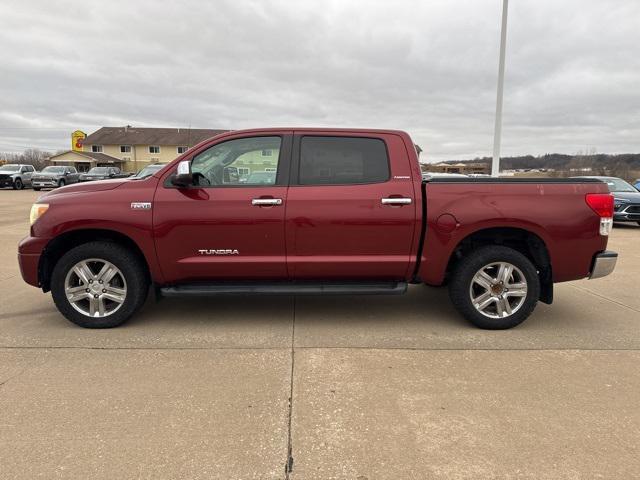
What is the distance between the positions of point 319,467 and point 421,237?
243 cm

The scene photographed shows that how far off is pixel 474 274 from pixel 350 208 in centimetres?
134

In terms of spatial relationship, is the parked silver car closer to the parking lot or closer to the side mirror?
the parking lot

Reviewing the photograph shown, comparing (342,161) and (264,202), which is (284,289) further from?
(342,161)

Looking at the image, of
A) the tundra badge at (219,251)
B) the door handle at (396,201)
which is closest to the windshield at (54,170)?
the tundra badge at (219,251)

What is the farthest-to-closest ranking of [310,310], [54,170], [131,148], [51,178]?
1. [131,148]
2. [54,170]
3. [51,178]
4. [310,310]

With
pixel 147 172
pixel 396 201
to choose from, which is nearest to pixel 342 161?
A: pixel 396 201

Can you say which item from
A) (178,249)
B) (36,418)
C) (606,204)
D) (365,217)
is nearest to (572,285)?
(606,204)

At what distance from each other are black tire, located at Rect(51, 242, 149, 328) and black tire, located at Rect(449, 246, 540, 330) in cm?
298

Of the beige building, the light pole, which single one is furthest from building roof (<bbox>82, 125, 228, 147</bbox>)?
the light pole

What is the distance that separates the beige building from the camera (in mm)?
59781

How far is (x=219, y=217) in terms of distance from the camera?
413cm

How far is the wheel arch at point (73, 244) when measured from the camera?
4.23 m

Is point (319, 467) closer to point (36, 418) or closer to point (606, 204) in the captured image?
point (36, 418)

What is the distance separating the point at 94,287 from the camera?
13.9 feet
